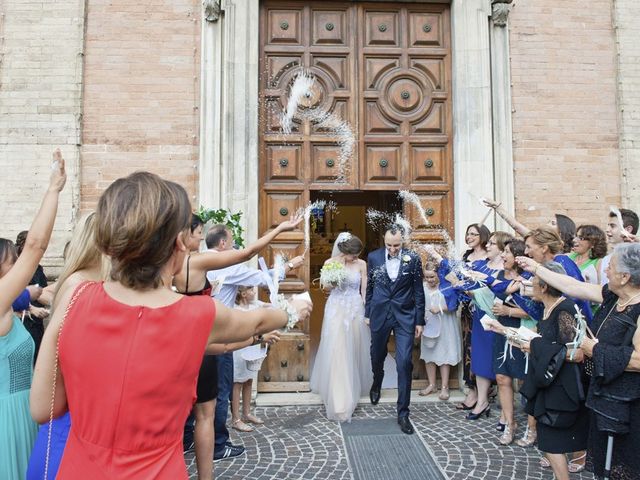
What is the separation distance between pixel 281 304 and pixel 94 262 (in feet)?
2.89

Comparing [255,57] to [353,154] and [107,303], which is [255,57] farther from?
[107,303]

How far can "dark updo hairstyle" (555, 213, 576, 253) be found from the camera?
530cm

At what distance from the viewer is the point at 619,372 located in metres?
2.85

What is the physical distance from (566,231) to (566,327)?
239 cm

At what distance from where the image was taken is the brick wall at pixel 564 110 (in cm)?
692

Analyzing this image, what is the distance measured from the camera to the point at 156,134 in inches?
263

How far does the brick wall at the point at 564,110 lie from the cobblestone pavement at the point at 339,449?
3205 mm

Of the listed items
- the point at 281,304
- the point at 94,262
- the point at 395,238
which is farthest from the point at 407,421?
the point at 94,262

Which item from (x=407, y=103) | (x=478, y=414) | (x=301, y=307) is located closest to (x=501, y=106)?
(x=407, y=103)

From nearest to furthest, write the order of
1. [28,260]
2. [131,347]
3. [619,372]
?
1. [131,347]
2. [28,260]
3. [619,372]

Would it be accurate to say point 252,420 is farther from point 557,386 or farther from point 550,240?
point 550,240

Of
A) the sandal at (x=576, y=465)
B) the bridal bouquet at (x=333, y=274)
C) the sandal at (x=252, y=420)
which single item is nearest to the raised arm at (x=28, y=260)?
the sandal at (x=252, y=420)

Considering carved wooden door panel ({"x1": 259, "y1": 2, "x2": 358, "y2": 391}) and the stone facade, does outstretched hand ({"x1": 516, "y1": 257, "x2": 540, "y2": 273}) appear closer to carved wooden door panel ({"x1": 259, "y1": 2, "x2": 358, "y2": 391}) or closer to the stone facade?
the stone facade

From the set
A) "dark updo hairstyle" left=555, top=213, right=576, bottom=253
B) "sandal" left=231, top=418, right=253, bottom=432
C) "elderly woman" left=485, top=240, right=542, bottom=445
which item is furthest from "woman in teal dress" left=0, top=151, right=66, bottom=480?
"dark updo hairstyle" left=555, top=213, right=576, bottom=253
